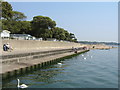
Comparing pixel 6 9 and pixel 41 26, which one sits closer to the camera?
pixel 6 9

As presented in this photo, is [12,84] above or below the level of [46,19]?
below

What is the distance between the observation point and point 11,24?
186ft

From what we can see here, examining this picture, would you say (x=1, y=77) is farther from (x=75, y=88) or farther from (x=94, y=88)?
(x=94, y=88)

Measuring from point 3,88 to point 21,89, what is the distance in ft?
5.41

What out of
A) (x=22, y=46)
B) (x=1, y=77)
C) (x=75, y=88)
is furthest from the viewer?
(x=22, y=46)


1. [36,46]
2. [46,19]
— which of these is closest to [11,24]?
[36,46]

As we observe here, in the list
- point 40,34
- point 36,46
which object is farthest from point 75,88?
point 40,34

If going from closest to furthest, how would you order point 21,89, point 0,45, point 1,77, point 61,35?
point 21,89
point 1,77
point 0,45
point 61,35

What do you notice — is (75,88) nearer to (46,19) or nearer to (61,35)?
(46,19)

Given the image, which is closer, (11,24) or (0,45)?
(0,45)

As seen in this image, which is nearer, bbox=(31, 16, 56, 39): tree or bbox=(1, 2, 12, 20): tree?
bbox=(1, 2, 12, 20): tree

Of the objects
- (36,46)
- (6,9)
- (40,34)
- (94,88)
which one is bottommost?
(94,88)

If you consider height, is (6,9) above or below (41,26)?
above

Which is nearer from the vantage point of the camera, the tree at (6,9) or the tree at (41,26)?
the tree at (6,9)
